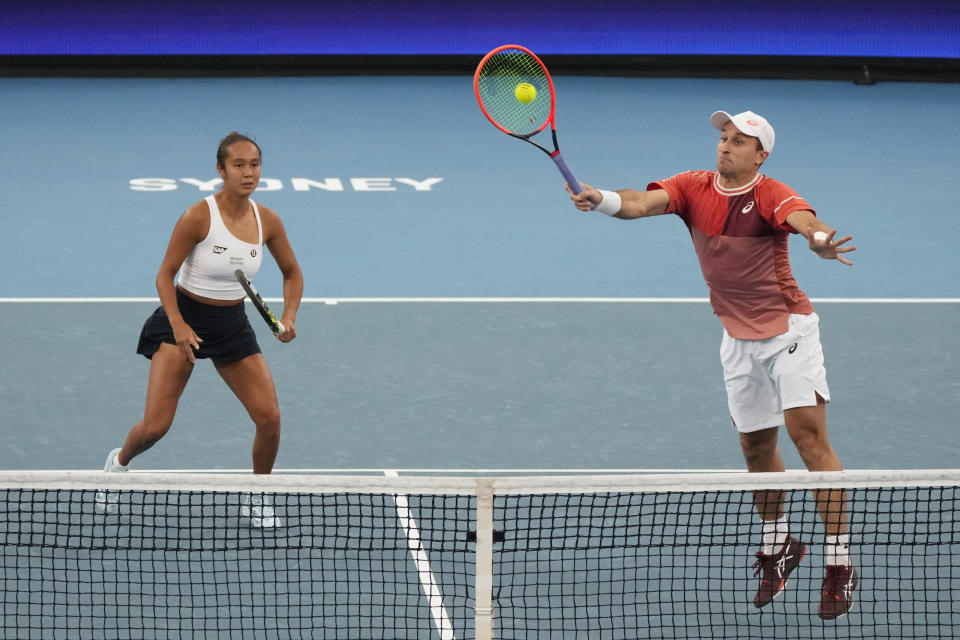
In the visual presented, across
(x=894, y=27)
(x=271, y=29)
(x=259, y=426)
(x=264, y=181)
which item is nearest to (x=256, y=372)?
(x=259, y=426)

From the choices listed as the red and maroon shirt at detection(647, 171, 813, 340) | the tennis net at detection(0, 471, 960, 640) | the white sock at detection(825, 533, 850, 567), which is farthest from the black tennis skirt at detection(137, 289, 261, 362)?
the white sock at detection(825, 533, 850, 567)

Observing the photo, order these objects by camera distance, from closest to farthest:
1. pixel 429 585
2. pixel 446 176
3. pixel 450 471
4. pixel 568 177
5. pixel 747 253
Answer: pixel 568 177 → pixel 747 253 → pixel 429 585 → pixel 450 471 → pixel 446 176

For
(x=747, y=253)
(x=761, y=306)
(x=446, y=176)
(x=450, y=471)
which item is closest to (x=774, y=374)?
(x=761, y=306)

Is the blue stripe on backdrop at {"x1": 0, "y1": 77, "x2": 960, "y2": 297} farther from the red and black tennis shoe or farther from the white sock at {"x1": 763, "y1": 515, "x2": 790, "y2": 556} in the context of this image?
the red and black tennis shoe

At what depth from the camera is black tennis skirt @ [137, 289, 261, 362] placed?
6668 mm

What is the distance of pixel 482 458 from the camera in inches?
310

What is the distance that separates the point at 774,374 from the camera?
6.08 meters

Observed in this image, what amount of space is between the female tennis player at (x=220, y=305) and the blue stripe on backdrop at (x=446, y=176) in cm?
409

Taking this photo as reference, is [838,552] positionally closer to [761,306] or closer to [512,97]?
[761,306]

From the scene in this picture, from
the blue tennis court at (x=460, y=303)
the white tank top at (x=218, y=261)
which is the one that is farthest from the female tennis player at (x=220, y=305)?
the blue tennis court at (x=460, y=303)

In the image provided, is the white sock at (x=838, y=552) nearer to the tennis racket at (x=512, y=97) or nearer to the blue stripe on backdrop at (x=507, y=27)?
the tennis racket at (x=512, y=97)

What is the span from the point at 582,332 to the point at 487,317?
2.53 feet

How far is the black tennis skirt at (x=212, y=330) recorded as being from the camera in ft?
21.9

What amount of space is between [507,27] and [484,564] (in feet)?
47.7
